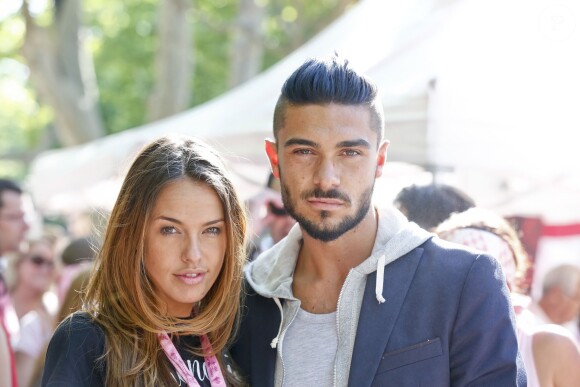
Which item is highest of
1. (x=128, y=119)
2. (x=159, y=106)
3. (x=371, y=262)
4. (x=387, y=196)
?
(x=128, y=119)

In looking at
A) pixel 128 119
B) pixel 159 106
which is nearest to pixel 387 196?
pixel 159 106

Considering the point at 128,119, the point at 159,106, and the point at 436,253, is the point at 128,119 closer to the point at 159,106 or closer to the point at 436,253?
the point at 159,106

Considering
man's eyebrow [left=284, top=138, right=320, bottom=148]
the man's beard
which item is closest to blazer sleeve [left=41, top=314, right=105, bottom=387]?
the man's beard

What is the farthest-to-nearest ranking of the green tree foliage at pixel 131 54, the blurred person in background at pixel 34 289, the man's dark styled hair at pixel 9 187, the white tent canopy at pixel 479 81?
the green tree foliage at pixel 131 54
the man's dark styled hair at pixel 9 187
the blurred person in background at pixel 34 289
the white tent canopy at pixel 479 81

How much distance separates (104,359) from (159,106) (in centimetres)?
1148

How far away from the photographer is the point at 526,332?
361 cm

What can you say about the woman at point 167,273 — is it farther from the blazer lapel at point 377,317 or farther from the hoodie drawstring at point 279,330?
the blazer lapel at point 377,317

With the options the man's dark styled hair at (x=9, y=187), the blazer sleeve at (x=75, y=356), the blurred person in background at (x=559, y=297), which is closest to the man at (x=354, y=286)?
the blazer sleeve at (x=75, y=356)

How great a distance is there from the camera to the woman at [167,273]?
2.90m

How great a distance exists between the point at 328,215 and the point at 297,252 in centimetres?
40

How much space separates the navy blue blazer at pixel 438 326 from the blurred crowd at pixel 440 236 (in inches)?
7.7

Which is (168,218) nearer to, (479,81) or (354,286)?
(354,286)

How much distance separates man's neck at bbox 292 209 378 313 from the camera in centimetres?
309

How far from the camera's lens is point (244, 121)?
20.4 ft
